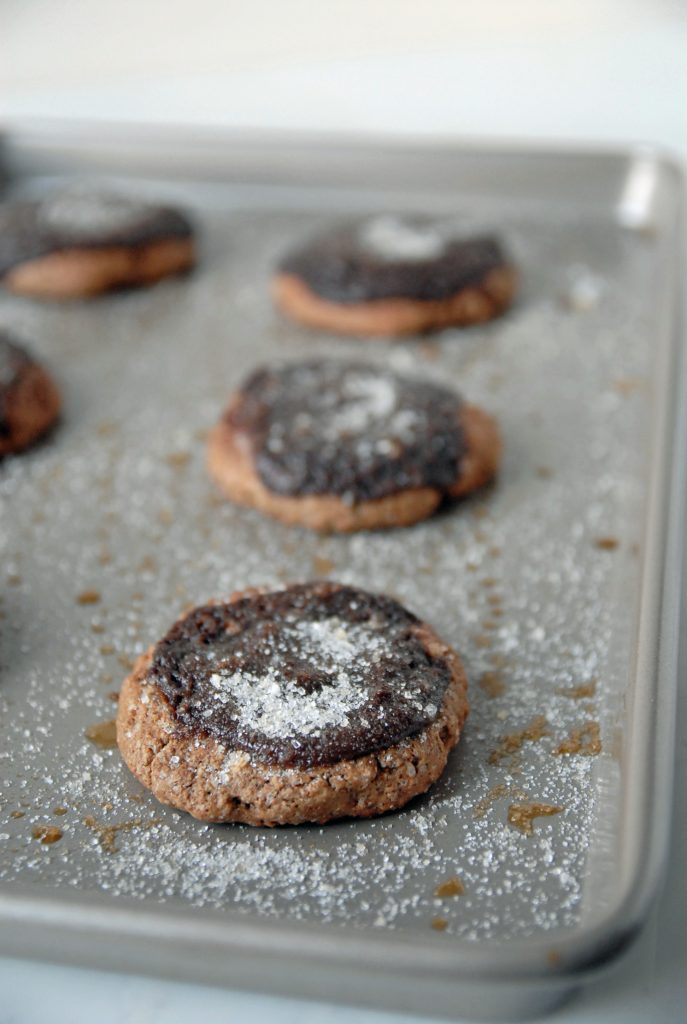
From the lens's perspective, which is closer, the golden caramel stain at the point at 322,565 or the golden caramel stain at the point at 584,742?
the golden caramel stain at the point at 584,742

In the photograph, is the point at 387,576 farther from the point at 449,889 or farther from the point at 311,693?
the point at 449,889

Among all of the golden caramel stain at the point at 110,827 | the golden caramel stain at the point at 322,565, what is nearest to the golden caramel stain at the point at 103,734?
the golden caramel stain at the point at 110,827

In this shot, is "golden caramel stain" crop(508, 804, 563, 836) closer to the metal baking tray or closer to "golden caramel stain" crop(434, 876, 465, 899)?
the metal baking tray

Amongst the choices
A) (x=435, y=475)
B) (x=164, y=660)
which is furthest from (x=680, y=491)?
(x=164, y=660)

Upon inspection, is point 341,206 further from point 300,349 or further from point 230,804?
point 230,804

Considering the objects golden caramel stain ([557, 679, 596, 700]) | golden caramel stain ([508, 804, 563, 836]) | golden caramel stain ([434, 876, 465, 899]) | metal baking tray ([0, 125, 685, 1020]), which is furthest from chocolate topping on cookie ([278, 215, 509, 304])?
golden caramel stain ([434, 876, 465, 899])

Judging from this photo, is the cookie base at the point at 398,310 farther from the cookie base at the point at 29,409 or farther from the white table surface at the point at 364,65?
the white table surface at the point at 364,65

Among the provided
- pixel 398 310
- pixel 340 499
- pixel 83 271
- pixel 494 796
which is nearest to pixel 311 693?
pixel 494 796
